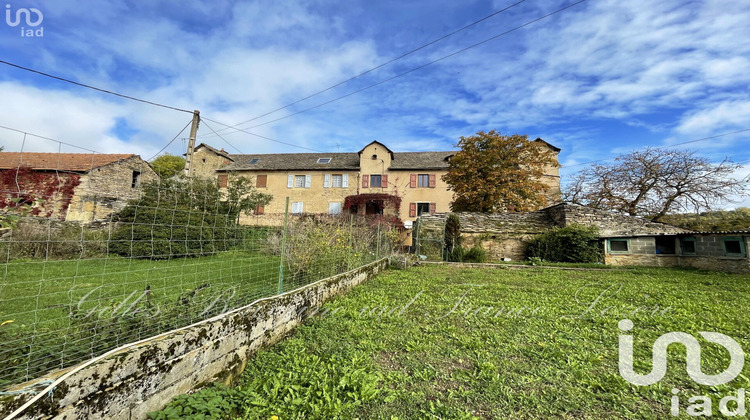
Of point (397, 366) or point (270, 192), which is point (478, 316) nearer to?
point (397, 366)

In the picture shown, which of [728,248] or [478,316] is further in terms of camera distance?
[728,248]

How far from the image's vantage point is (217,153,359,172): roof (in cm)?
2667

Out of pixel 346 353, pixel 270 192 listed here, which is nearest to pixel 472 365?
pixel 346 353

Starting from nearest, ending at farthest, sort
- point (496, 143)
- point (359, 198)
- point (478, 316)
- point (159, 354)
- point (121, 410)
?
point (121, 410) → point (159, 354) → point (478, 316) → point (496, 143) → point (359, 198)

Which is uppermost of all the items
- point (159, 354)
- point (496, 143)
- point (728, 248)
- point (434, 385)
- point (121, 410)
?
point (496, 143)

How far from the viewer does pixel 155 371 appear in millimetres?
2076

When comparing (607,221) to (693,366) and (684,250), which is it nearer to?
(684,250)

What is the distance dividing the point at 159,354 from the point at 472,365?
8.61 feet

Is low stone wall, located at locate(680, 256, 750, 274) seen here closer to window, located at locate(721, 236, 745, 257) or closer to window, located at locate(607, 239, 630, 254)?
window, located at locate(721, 236, 745, 257)

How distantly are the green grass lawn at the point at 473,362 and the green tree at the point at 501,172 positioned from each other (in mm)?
13100

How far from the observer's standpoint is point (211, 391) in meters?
2.36

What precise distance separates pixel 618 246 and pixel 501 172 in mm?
7074

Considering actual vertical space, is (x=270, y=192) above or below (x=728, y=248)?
above

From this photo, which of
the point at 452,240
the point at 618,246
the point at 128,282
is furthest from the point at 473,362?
the point at 618,246
